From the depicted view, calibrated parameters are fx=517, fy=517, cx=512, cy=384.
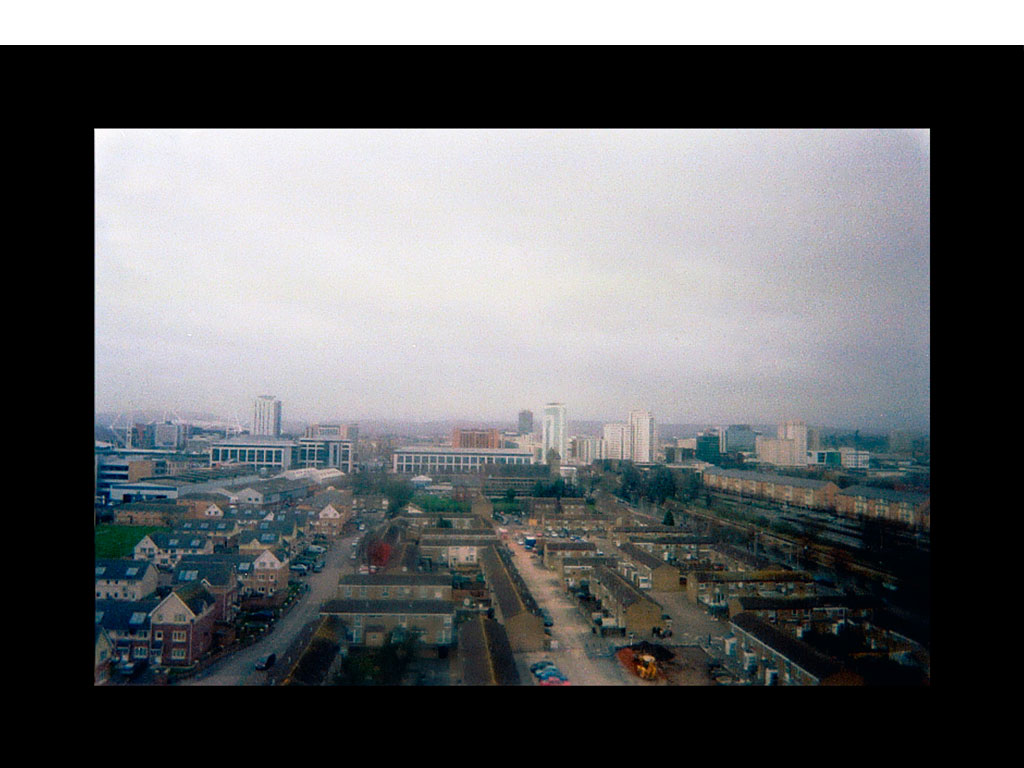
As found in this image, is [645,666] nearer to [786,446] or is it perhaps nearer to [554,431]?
[554,431]

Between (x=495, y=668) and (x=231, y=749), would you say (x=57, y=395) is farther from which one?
(x=495, y=668)

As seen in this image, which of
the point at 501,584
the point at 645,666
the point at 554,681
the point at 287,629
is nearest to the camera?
the point at 554,681

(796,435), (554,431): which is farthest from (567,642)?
(796,435)

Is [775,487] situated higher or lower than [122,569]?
higher

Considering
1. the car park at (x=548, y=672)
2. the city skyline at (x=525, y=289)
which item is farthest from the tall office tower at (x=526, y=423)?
the car park at (x=548, y=672)

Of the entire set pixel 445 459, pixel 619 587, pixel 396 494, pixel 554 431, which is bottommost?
pixel 619 587

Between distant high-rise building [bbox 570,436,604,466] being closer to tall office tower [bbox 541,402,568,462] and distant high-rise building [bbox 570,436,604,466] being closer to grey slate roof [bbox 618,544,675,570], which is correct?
tall office tower [bbox 541,402,568,462]
